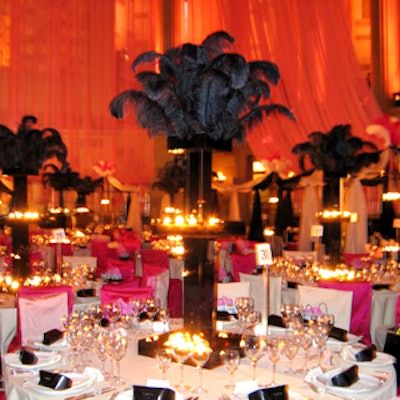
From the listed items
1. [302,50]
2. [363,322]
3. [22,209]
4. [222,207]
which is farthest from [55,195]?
[363,322]

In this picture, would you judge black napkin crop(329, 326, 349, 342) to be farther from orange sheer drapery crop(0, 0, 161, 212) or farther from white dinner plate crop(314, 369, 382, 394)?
orange sheer drapery crop(0, 0, 161, 212)

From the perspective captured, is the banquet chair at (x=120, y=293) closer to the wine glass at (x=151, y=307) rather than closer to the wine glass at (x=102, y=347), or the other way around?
the wine glass at (x=151, y=307)

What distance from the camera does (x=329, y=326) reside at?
11.0 ft

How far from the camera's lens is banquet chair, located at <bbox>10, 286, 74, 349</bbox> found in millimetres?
4473

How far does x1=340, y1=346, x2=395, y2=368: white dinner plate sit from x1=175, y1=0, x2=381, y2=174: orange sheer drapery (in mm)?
9009

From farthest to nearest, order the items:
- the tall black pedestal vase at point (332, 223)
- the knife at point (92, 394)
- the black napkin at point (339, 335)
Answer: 1. the tall black pedestal vase at point (332, 223)
2. the black napkin at point (339, 335)
3. the knife at point (92, 394)

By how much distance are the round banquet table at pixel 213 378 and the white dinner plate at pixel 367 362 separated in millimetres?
30

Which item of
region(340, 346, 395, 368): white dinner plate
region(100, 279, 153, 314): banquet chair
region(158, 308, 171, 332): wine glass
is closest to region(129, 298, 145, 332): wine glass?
region(158, 308, 171, 332): wine glass

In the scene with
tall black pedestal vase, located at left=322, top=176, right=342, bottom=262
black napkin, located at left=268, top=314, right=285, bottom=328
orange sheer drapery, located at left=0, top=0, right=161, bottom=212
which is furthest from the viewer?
orange sheer drapery, located at left=0, top=0, right=161, bottom=212

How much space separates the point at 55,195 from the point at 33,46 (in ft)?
12.9

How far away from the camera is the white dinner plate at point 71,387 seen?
8.92 feet

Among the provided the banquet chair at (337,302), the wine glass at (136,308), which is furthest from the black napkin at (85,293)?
the banquet chair at (337,302)

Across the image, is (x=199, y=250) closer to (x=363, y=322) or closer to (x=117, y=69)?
(x=363, y=322)

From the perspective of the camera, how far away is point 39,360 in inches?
126
